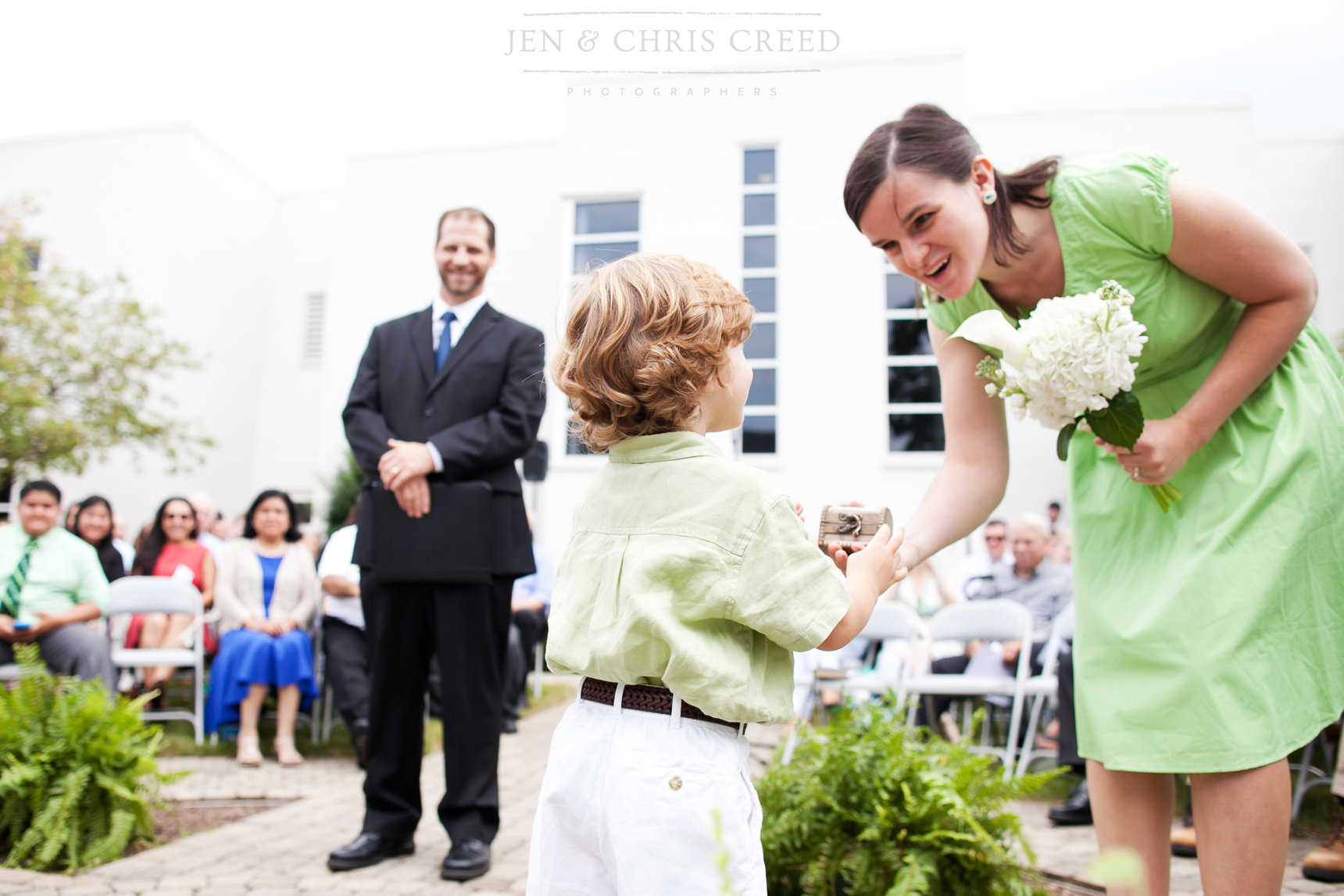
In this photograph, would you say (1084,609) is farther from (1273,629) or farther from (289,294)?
(289,294)

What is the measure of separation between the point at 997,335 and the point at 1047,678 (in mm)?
4468

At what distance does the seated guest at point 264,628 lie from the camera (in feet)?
20.5

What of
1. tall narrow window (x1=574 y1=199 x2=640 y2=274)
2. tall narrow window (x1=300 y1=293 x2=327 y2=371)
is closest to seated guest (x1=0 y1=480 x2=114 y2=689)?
tall narrow window (x1=574 y1=199 x2=640 y2=274)

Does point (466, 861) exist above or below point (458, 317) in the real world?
below

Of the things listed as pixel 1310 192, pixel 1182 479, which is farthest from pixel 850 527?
pixel 1310 192

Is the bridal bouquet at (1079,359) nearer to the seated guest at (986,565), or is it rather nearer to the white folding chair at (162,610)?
the seated guest at (986,565)

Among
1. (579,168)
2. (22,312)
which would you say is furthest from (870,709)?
(22,312)

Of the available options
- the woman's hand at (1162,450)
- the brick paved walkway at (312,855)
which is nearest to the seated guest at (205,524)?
the brick paved walkway at (312,855)

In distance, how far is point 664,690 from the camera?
159 cm

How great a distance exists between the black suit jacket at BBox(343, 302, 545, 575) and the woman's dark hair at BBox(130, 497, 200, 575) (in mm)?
5087

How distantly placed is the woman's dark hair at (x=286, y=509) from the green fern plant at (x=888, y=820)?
533cm

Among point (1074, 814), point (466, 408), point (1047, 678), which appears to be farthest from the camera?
point (1047, 678)

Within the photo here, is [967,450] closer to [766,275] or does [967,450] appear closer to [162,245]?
[766,275]

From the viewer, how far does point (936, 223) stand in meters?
1.93
